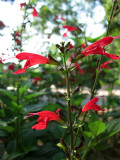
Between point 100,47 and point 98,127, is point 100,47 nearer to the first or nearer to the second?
point 100,47

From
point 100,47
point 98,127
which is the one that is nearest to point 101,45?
point 100,47

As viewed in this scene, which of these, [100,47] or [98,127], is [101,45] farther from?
[98,127]

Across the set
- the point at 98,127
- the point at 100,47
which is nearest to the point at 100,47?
the point at 100,47

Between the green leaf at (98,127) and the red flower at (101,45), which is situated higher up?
the red flower at (101,45)

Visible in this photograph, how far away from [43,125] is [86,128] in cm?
42

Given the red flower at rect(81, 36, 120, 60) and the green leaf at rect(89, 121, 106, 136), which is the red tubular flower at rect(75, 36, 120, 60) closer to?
the red flower at rect(81, 36, 120, 60)

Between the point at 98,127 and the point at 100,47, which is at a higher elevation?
the point at 100,47

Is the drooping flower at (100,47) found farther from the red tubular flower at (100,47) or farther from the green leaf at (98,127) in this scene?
the green leaf at (98,127)

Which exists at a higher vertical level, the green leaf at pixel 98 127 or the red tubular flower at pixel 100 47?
the red tubular flower at pixel 100 47

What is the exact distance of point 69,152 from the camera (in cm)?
98

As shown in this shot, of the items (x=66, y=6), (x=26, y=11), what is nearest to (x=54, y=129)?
(x=26, y=11)

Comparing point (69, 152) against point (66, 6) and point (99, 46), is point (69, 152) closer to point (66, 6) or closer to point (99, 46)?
point (99, 46)

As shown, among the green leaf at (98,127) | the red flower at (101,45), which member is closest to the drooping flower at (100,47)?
the red flower at (101,45)

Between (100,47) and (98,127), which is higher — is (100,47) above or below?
above
